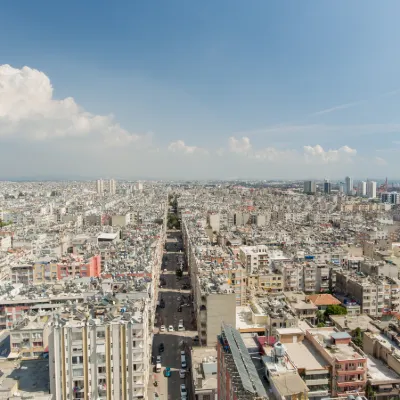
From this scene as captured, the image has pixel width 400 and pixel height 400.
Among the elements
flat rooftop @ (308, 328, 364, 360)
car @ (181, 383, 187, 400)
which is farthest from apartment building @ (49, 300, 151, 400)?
flat rooftop @ (308, 328, 364, 360)

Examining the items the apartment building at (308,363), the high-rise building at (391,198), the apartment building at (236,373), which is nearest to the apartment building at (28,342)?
the apartment building at (236,373)

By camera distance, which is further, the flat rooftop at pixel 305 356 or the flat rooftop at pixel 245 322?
the flat rooftop at pixel 245 322

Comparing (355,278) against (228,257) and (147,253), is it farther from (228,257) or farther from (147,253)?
(147,253)

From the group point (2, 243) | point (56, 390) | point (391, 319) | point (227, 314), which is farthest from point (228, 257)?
point (2, 243)

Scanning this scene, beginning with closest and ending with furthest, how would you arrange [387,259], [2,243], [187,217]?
[387,259] < [2,243] < [187,217]

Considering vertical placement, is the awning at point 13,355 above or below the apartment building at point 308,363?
below

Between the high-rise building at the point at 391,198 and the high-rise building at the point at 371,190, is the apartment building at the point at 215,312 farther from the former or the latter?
the high-rise building at the point at 371,190

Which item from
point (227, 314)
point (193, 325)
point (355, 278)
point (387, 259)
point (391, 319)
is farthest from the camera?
point (387, 259)
